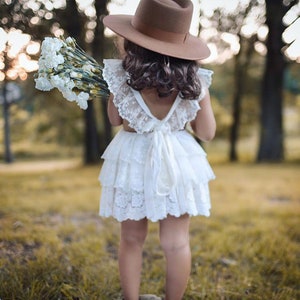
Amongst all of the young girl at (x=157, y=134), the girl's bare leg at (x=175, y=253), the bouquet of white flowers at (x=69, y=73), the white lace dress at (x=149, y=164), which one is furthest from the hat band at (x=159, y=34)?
the girl's bare leg at (x=175, y=253)

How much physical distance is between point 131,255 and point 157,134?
64cm

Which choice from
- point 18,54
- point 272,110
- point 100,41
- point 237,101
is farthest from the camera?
point 237,101

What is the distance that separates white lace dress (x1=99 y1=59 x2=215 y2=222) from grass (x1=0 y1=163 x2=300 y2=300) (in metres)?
0.62

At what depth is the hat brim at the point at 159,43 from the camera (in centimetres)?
181

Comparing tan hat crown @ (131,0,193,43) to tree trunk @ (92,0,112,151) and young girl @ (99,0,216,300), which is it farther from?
tree trunk @ (92,0,112,151)

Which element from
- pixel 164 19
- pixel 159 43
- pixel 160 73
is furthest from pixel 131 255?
pixel 164 19

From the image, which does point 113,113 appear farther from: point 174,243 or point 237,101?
point 237,101

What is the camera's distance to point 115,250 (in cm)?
313

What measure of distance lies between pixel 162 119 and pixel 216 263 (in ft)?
4.68

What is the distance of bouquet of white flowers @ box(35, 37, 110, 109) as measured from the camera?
71.8 inches

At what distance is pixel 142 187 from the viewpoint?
1.94m

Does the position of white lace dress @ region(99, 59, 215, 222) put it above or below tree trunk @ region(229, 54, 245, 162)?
below

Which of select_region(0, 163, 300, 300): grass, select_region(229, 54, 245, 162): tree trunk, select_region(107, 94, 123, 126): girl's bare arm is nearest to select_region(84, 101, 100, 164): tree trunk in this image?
select_region(229, 54, 245, 162): tree trunk

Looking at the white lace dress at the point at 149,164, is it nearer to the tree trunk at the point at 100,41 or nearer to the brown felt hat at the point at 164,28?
the brown felt hat at the point at 164,28
